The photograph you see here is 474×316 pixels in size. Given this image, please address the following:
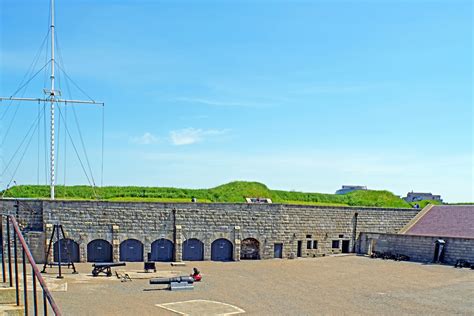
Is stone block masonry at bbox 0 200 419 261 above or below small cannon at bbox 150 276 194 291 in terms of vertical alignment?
above

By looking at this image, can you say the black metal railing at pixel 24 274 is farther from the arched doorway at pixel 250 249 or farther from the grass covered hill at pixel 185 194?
the grass covered hill at pixel 185 194

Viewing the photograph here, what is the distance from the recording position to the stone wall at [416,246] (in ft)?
76.1

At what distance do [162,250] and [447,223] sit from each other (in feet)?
53.9

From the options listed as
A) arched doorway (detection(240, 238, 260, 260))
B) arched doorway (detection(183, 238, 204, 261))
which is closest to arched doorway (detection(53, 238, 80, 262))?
arched doorway (detection(183, 238, 204, 261))

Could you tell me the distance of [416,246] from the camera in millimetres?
25203

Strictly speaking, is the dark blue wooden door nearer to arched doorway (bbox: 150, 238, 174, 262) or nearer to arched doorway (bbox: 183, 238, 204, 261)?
arched doorway (bbox: 183, 238, 204, 261)

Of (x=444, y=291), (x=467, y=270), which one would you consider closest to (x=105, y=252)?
(x=444, y=291)

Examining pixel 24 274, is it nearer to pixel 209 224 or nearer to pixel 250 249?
pixel 209 224

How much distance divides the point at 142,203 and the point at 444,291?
1423 centimetres

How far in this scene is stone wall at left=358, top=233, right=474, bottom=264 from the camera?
76.1 feet

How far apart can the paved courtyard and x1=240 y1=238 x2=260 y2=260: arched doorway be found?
2565 millimetres

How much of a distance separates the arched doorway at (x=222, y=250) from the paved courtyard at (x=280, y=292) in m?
1.81

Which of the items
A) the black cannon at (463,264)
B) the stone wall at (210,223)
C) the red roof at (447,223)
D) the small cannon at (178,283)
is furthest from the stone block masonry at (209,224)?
the small cannon at (178,283)

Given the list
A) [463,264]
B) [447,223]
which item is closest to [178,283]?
[463,264]
